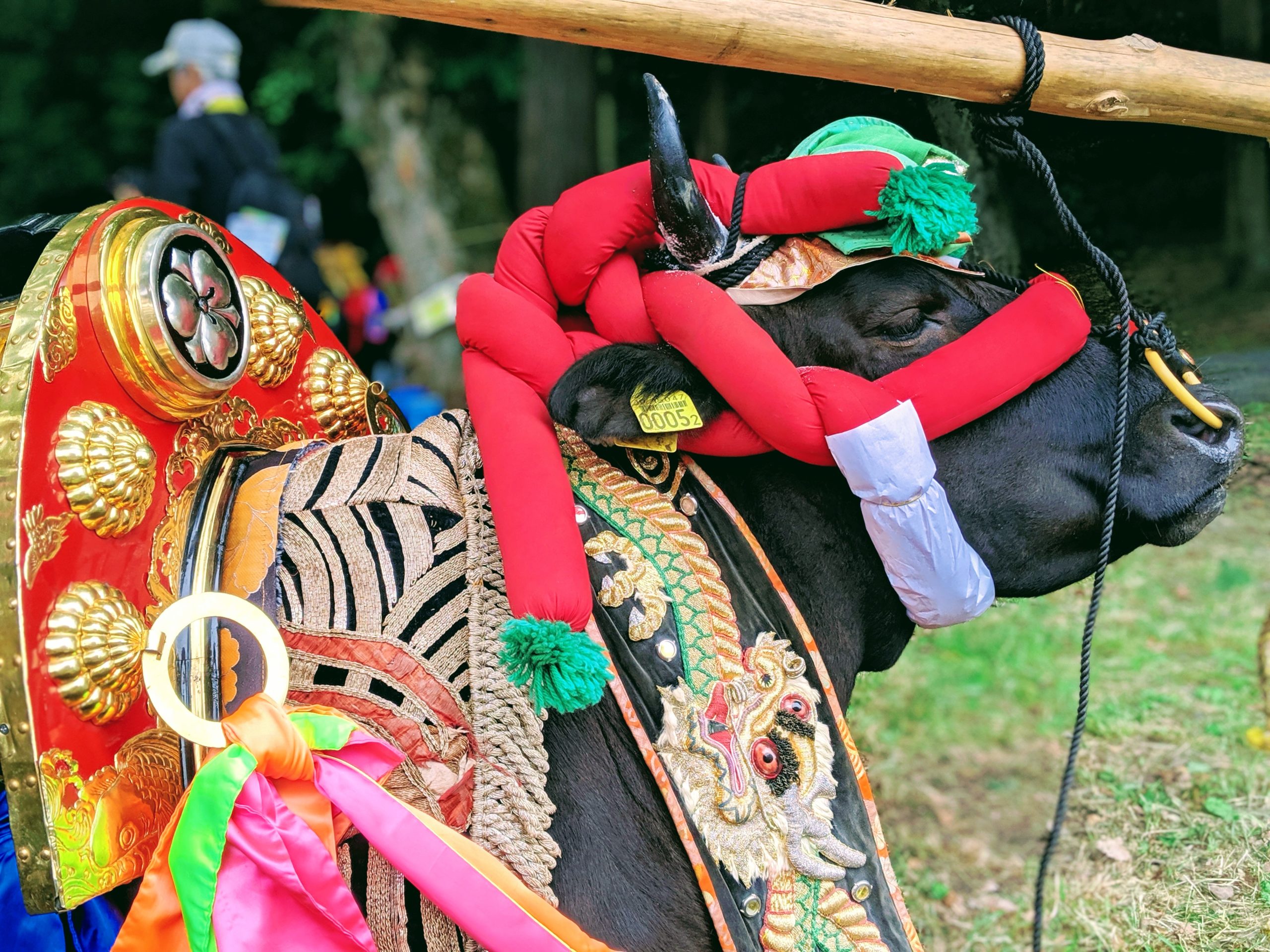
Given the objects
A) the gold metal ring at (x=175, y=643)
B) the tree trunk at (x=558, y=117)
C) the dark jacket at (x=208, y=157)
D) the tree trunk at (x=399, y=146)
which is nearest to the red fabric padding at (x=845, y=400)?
the gold metal ring at (x=175, y=643)

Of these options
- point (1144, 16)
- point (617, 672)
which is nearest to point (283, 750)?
point (617, 672)

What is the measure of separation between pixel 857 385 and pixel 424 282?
689 cm

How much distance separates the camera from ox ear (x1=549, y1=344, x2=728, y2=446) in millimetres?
1634

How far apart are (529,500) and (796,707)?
0.53 metres

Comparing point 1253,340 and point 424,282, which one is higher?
point 424,282

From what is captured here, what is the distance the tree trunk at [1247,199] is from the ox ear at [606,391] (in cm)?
176

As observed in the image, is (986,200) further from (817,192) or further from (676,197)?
(676,197)

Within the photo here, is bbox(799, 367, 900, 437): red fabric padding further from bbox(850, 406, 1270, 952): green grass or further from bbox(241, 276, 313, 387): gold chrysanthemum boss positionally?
bbox(850, 406, 1270, 952): green grass

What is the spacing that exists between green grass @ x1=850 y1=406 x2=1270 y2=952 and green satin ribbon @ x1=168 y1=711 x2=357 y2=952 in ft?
6.99

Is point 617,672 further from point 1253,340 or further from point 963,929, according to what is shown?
point 1253,340

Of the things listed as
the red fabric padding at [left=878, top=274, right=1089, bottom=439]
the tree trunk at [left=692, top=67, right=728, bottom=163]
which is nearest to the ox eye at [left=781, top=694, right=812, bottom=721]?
the red fabric padding at [left=878, top=274, right=1089, bottom=439]

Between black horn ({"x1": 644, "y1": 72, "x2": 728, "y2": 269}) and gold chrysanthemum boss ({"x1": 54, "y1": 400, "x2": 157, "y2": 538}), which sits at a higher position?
black horn ({"x1": 644, "y1": 72, "x2": 728, "y2": 269})

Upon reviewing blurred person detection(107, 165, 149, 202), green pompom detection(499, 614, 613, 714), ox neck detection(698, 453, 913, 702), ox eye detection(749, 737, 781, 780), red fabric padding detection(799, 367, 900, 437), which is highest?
blurred person detection(107, 165, 149, 202)

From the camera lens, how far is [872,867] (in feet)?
5.37
